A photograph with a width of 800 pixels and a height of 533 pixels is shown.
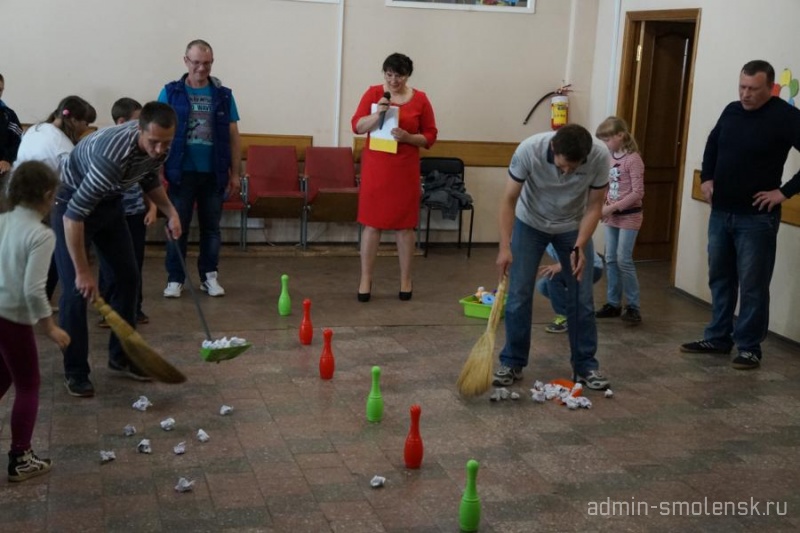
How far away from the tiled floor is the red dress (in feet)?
2.49

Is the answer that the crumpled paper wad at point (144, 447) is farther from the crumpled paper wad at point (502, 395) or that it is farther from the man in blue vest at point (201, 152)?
the man in blue vest at point (201, 152)

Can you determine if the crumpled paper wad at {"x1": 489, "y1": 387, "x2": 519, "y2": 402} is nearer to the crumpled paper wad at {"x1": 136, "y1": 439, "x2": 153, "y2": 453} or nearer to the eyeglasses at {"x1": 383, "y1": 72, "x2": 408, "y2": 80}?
the crumpled paper wad at {"x1": 136, "y1": 439, "x2": 153, "y2": 453}

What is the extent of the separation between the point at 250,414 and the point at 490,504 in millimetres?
1402

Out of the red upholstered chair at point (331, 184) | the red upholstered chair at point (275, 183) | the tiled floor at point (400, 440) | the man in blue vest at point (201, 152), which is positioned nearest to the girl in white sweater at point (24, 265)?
the tiled floor at point (400, 440)

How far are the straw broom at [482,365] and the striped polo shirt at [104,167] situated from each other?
1811 mm

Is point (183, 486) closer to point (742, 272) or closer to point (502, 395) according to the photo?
point (502, 395)

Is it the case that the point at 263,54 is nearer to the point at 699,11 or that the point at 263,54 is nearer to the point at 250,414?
the point at 699,11

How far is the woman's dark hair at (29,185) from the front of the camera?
370cm

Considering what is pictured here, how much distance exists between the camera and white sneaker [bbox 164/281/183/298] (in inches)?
274

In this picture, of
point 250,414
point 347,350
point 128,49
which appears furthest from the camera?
point 128,49

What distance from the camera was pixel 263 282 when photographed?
25.1 ft

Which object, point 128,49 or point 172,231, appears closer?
point 172,231

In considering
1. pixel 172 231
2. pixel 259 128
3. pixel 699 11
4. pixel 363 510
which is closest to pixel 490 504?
pixel 363 510

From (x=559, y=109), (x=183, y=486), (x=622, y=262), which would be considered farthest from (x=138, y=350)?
(x=559, y=109)
